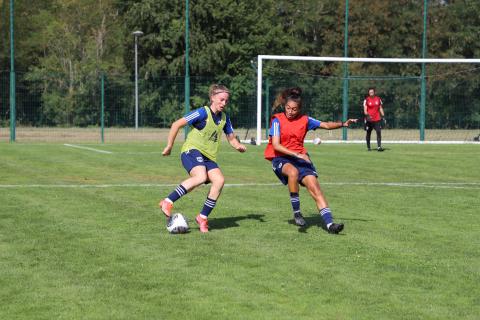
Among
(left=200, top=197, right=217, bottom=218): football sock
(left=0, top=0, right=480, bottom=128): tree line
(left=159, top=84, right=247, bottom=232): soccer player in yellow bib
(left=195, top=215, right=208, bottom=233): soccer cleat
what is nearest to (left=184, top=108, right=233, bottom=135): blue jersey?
(left=159, top=84, right=247, bottom=232): soccer player in yellow bib

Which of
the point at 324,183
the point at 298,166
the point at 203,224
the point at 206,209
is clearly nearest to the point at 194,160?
the point at 206,209

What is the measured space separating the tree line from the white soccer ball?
27.2 meters

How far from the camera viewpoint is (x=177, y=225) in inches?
386

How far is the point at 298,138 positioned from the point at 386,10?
53959mm

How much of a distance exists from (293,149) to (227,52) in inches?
1790

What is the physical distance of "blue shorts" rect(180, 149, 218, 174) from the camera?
10266 mm

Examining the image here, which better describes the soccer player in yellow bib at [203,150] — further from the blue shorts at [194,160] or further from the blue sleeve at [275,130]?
the blue sleeve at [275,130]

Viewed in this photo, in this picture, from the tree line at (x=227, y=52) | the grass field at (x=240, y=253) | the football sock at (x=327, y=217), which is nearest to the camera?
the grass field at (x=240, y=253)

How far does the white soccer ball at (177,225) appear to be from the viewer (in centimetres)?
980

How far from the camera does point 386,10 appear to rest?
62781mm

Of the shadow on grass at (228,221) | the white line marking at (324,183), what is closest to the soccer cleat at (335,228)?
the shadow on grass at (228,221)

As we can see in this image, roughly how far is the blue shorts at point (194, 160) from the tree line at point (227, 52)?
2658cm

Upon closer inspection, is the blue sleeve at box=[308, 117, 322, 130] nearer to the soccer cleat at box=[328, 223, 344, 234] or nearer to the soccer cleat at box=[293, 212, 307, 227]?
the soccer cleat at box=[293, 212, 307, 227]

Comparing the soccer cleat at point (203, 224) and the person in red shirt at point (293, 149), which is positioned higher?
the person in red shirt at point (293, 149)
